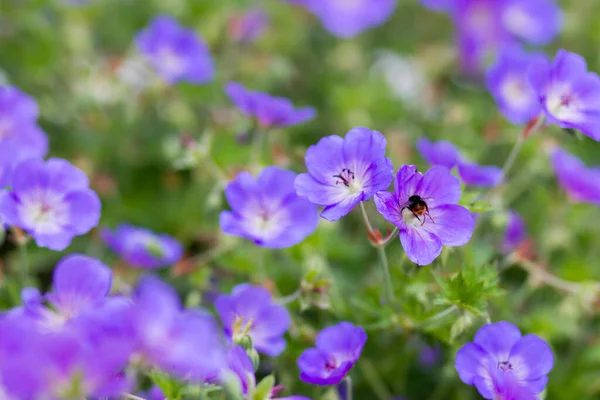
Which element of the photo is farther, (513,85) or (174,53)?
(174,53)

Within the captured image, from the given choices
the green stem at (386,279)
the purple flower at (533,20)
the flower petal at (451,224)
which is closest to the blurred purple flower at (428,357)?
the green stem at (386,279)

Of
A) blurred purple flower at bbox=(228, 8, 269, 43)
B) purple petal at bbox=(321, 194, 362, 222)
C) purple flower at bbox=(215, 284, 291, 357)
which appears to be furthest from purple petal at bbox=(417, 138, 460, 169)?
blurred purple flower at bbox=(228, 8, 269, 43)

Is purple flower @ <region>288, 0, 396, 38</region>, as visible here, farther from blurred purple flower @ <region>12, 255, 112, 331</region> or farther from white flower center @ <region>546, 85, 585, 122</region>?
blurred purple flower @ <region>12, 255, 112, 331</region>

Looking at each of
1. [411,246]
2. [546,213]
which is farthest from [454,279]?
[546,213]

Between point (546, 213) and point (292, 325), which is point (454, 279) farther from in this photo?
point (546, 213)

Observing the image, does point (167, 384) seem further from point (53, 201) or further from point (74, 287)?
point (53, 201)

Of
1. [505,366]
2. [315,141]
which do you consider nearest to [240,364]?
[505,366]

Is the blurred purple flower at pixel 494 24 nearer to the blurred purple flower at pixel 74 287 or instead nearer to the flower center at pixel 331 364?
the flower center at pixel 331 364
